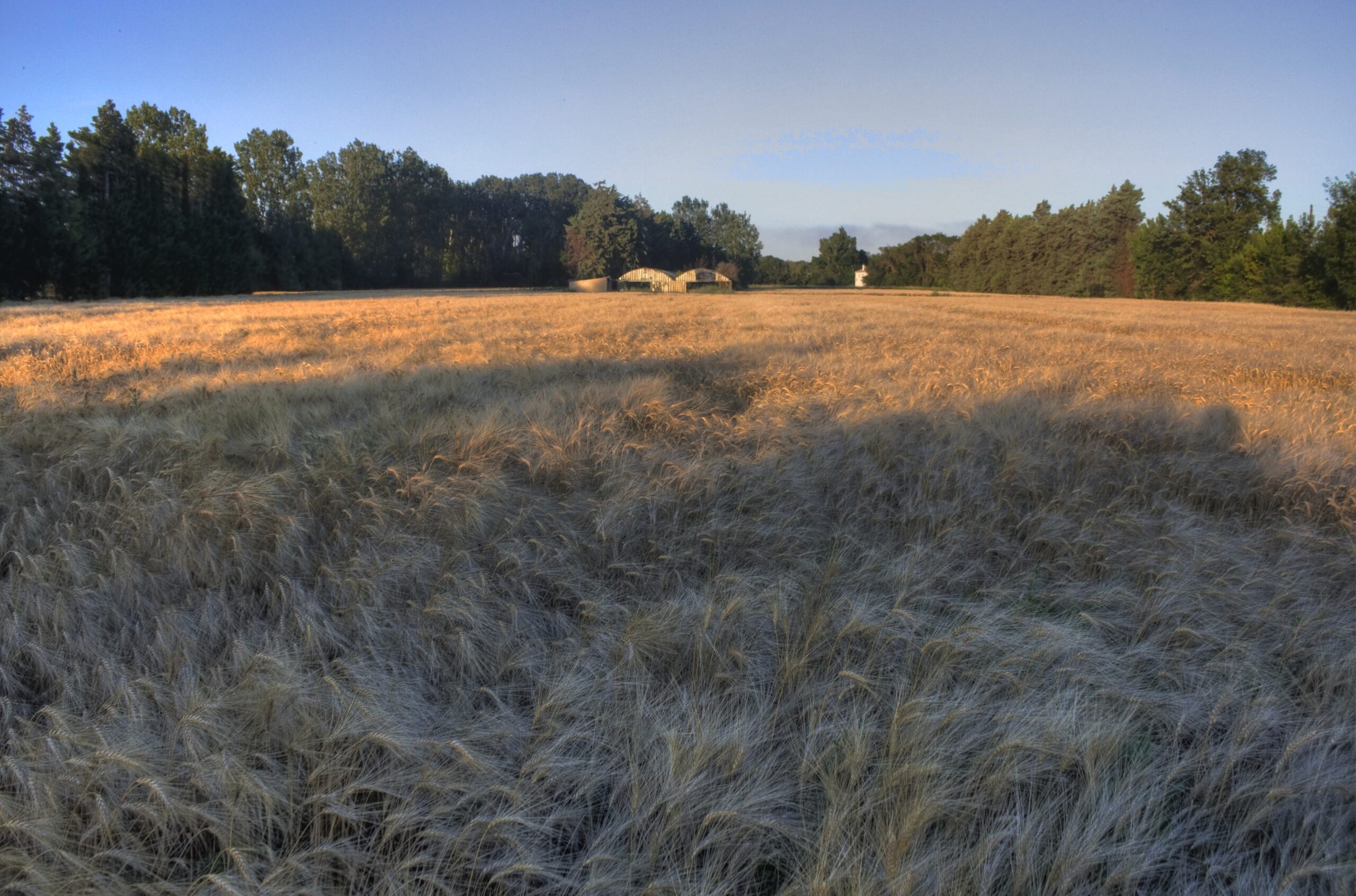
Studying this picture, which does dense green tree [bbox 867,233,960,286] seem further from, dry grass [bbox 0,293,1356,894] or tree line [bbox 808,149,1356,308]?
dry grass [bbox 0,293,1356,894]

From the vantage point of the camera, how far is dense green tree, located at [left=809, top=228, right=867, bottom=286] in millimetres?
120375

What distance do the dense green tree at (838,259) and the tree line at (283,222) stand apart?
22563mm

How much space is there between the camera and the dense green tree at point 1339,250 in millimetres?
38469

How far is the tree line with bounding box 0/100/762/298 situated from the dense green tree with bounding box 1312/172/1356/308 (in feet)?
165

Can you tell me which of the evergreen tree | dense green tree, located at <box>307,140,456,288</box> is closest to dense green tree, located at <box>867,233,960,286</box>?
dense green tree, located at <box>307,140,456,288</box>

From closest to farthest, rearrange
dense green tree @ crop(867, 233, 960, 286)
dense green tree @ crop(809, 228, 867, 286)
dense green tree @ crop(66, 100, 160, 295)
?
dense green tree @ crop(66, 100, 160, 295)
dense green tree @ crop(867, 233, 960, 286)
dense green tree @ crop(809, 228, 867, 286)

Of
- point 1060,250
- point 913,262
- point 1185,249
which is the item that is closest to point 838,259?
point 913,262

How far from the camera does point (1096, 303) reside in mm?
40656

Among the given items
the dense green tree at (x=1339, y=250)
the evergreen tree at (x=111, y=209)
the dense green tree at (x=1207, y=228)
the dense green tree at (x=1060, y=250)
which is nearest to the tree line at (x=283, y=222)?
the evergreen tree at (x=111, y=209)

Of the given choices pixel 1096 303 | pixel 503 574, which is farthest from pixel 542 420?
pixel 1096 303

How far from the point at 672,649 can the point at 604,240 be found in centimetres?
7743

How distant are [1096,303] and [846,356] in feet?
131

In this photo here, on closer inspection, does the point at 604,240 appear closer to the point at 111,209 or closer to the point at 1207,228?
the point at 111,209

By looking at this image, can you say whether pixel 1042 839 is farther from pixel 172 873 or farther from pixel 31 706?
pixel 31 706
